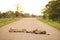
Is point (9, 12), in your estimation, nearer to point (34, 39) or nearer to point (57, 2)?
point (57, 2)

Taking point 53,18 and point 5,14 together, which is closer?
point 53,18

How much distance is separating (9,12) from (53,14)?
56361 mm

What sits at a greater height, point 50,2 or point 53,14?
point 50,2

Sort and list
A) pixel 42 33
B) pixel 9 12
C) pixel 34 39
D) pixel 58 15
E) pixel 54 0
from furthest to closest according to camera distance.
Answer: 1. pixel 9 12
2. pixel 54 0
3. pixel 58 15
4. pixel 42 33
5. pixel 34 39

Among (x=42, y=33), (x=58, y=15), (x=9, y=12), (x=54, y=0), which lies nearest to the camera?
(x=42, y=33)

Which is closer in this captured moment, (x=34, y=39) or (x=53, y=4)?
(x=34, y=39)

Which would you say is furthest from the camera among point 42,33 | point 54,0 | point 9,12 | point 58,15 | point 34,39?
point 9,12

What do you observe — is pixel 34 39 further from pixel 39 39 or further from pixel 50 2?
pixel 50 2

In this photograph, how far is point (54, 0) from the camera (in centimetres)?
5069

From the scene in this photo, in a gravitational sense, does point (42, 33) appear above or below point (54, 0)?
below

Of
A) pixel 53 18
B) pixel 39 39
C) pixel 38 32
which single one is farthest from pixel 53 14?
pixel 39 39

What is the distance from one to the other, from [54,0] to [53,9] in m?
3.25

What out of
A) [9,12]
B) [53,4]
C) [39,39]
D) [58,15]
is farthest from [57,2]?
[9,12]

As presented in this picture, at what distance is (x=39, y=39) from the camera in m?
13.0
